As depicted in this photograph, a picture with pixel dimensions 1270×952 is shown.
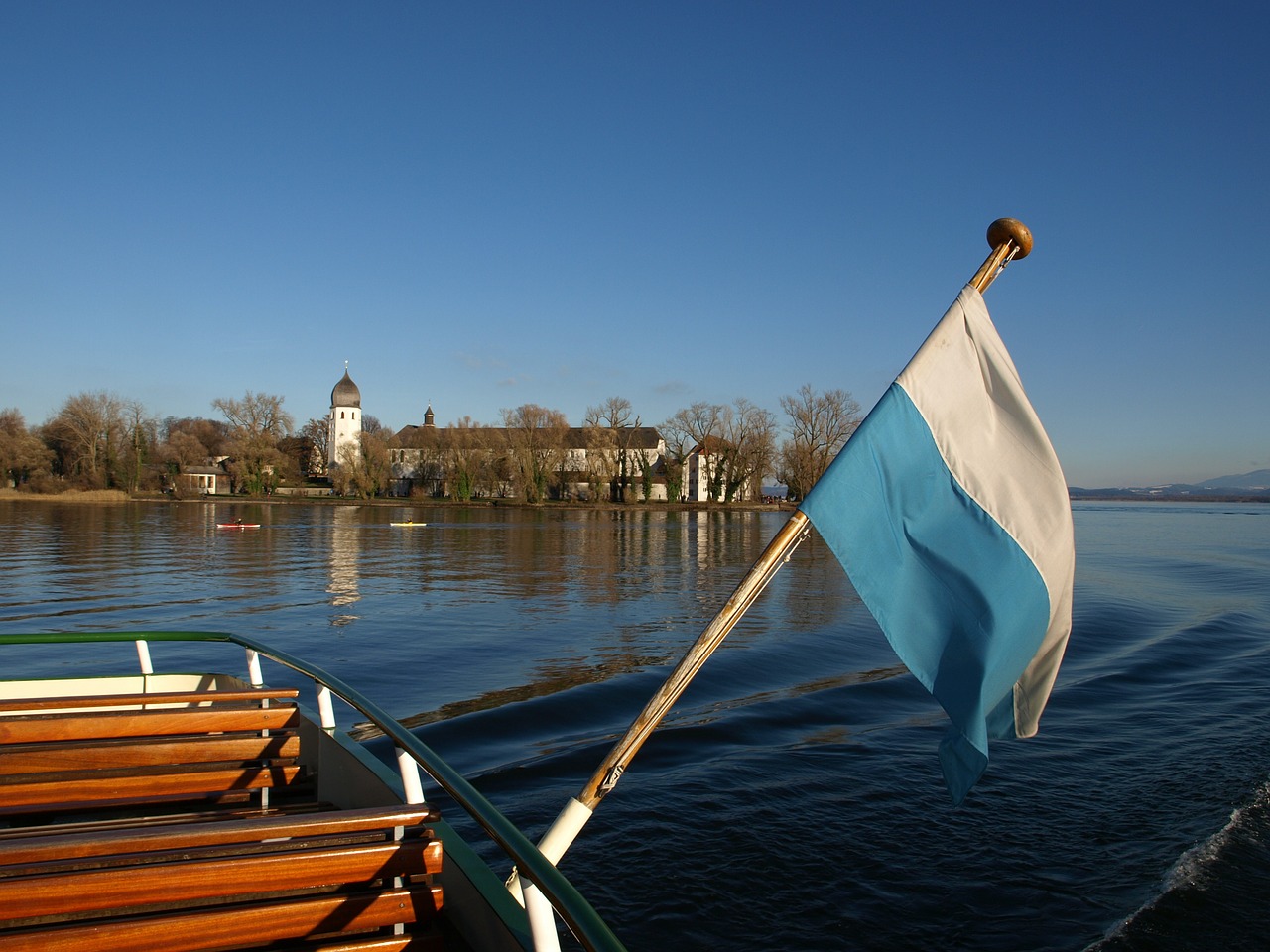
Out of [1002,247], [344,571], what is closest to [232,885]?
[1002,247]

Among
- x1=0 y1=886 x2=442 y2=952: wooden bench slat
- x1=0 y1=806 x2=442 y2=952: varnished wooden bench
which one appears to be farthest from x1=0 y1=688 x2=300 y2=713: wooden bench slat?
x1=0 y1=886 x2=442 y2=952: wooden bench slat

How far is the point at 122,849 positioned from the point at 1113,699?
44.2 ft

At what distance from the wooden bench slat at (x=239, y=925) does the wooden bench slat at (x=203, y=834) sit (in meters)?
0.22

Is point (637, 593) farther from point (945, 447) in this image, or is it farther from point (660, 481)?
point (660, 481)

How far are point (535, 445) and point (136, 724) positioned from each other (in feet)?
350

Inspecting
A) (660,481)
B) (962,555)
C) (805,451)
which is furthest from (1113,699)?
(660,481)

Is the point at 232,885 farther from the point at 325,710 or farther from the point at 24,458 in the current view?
the point at 24,458

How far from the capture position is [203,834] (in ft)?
10.1

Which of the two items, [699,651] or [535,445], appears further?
[535,445]

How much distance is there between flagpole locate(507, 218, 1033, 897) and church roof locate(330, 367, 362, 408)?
155 metres

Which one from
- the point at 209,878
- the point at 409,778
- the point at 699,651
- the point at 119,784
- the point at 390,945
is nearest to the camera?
the point at 209,878

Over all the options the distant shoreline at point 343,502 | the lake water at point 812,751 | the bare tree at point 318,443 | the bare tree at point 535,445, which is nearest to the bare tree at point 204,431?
the bare tree at point 318,443

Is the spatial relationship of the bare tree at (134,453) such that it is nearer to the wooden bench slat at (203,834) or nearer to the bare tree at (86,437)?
the bare tree at (86,437)

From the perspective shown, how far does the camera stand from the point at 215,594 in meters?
24.8
